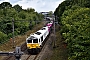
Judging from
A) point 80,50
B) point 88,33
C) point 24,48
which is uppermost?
point 88,33

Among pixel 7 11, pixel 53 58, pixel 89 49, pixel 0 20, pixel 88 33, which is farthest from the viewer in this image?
pixel 7 11

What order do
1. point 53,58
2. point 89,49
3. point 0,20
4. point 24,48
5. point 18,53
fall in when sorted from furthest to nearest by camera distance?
point 0,20 → point 24,48 → point 53,58 → point 89,49 → point 18,53

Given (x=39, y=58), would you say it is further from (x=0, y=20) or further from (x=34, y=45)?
(x=0, y=20)

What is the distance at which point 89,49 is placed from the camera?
12.5 metres

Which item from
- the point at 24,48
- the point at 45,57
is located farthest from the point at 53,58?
the point at 24,48

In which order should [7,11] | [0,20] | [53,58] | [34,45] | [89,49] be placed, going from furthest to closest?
[7,11] < [0,20] < [34,45] < [53,58] < [89,49]

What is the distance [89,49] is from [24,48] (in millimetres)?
23574

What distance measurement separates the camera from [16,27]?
167ft

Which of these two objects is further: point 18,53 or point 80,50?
point 80,50

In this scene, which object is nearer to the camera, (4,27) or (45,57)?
(45,57)

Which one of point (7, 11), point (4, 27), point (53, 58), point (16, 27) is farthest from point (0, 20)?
point (53, 58)

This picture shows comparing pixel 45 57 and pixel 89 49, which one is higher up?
pixel 89 49

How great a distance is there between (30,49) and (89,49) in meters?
18.3

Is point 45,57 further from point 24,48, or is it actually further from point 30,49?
point 24,48
